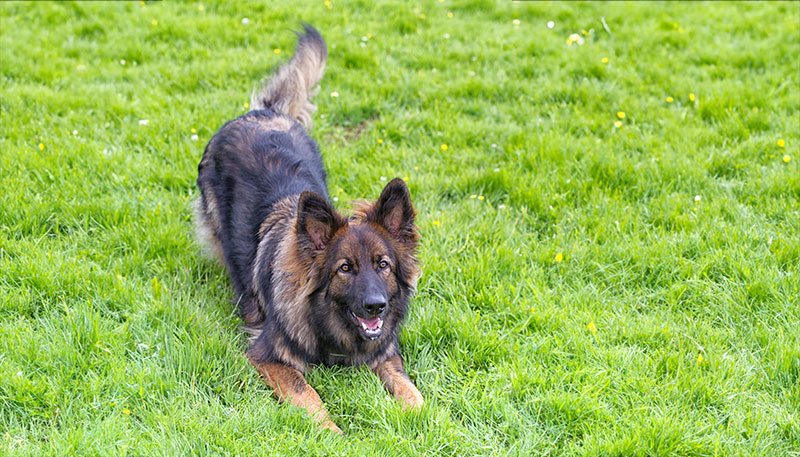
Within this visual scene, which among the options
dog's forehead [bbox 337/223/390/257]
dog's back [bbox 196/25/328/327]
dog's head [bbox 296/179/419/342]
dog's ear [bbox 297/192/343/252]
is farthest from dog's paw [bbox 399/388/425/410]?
dog's back [bbox 196/25/328/327]

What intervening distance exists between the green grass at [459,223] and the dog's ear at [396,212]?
2.06 ft

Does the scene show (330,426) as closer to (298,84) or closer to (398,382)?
(398,382)

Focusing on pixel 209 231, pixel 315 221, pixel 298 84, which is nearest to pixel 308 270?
pixel 315 221

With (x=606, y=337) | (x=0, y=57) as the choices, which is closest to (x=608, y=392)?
(x=606, y=337)

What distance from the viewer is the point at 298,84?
6285 millimetres

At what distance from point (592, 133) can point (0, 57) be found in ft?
19.2

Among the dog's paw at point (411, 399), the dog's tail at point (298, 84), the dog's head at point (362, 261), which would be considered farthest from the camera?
the dog's tail at point (298, 84)

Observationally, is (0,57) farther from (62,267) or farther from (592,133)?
(592,133)

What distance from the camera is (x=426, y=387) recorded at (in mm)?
4320

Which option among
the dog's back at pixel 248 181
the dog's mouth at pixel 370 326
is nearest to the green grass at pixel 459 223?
the dog's back at pixel 248 181

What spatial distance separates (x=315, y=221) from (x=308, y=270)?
29 centimetres

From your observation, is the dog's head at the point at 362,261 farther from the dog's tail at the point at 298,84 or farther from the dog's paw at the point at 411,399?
the dog's tail at the point at 298,84

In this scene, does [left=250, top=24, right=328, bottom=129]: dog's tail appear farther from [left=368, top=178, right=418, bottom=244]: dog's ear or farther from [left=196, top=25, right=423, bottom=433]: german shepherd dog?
[left=368, top=178, right=418, bottom=244]: dog's ear

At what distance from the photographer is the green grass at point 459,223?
389 cm
